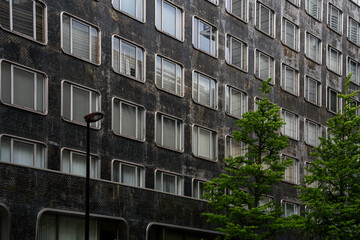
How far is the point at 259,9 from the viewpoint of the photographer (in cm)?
4691

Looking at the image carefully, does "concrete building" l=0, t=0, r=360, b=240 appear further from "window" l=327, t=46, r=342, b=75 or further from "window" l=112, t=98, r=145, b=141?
"window" l=327, t=46, r=342, b=75

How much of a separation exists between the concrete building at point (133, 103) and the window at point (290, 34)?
143 millimetres

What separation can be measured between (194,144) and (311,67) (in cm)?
1687

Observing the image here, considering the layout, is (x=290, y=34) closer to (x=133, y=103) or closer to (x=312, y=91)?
(x=312, y=91)

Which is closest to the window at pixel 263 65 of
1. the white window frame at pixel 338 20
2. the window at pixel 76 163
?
the white window frame at pixel 338 20

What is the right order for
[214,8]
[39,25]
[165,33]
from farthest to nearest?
[214,8] → [165,33] → [39,25]

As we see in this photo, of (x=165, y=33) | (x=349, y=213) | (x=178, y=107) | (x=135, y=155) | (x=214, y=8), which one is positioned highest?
(x=214, y=8)

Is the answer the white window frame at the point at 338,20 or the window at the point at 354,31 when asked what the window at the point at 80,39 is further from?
the window at the point at 354,31

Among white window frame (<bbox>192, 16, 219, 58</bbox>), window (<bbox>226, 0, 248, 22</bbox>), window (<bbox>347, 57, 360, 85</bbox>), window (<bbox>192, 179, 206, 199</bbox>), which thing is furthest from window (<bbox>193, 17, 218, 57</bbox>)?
window (<bbox>347, 57, 360, 85</bbox>)

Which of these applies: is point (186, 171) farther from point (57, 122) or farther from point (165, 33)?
point (57, 122)

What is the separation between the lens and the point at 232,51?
A: 43.7 meters

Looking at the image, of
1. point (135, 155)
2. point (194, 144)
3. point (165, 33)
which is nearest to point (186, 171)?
point (194, 144)

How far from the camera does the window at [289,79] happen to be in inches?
1927

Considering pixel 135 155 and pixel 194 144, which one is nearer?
pixel 135 155
